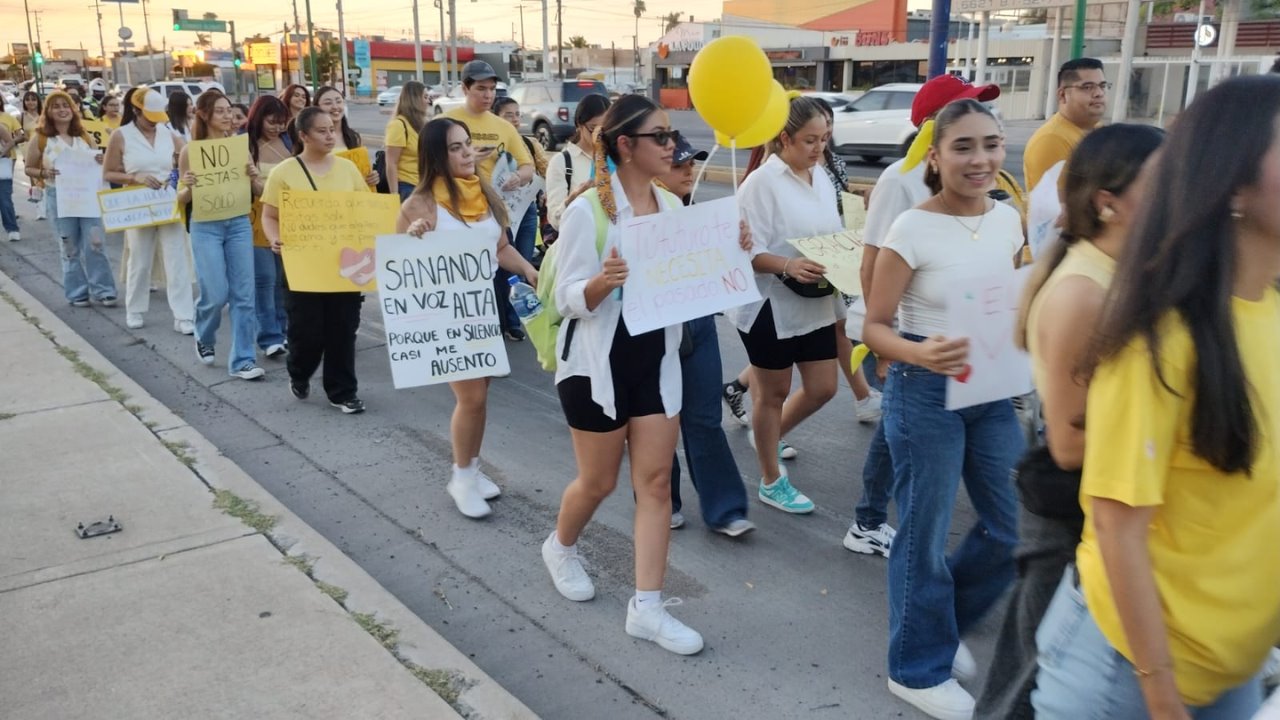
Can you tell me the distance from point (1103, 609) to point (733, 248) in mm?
2195

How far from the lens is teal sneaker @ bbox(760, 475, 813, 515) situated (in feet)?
15.8

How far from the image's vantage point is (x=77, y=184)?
364 inches

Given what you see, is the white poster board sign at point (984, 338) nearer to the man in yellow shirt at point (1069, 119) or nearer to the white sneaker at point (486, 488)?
the white sneaker at point (486, 488)

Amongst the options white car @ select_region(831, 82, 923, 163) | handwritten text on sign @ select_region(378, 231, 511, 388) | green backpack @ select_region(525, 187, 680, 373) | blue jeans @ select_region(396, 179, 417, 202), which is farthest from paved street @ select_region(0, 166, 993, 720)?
white car @ select_region(831, 82, 923, 163)

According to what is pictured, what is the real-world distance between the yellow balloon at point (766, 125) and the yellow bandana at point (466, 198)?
59.6 inches

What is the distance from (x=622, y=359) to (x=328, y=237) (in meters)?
3.17

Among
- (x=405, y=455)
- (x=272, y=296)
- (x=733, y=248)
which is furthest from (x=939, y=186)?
(x=272, y=296)

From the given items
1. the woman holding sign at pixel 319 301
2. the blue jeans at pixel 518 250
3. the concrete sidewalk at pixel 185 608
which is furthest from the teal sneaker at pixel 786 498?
the blue jeans at pixel 518 250

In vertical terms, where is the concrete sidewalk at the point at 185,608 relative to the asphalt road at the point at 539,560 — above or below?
above

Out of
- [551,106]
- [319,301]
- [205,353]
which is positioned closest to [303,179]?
[319,301]

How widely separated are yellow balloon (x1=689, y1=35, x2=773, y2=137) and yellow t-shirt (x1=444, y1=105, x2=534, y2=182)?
12.4ft

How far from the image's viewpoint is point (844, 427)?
5.97m

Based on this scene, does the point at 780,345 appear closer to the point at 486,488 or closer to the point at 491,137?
the point at 486,488

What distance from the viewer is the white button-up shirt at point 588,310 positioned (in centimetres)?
349
